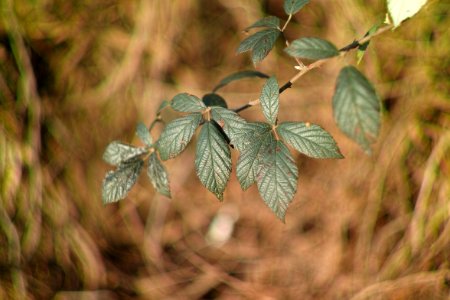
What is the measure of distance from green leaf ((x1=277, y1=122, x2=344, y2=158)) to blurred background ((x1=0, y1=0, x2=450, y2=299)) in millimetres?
857

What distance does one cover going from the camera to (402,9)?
1.85 feet

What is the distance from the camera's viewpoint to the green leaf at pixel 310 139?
583mm

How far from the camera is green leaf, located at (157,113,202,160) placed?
25.2 inches

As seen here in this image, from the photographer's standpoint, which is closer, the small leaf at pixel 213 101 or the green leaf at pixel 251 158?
the green leaf at pixel 251 158

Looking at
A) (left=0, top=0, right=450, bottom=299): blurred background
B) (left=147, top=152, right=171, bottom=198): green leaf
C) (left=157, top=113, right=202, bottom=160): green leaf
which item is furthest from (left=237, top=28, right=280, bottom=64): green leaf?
(left=0, top=0, right=450, bottom=299): blurred background

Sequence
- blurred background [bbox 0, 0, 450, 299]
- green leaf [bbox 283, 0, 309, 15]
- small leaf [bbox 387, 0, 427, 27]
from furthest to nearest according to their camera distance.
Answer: blurred background [bbox 0, 0, 450, 299] < green leaf [bbox 283, 0, 309, 15] < small leaf [bbox 387, 0, 427, 27]

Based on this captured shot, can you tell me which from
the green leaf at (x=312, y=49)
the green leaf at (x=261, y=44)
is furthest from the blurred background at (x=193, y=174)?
the green leaf at (x=312, y=49)

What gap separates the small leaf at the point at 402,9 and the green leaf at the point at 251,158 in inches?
9.0

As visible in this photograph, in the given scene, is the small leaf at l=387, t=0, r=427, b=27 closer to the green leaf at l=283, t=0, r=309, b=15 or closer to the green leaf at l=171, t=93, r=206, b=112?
the green leaf at l=283, t=0, r=309, b=15

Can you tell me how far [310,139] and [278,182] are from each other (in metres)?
0.08

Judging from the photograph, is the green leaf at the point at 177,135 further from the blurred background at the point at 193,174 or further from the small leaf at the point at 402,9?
the blurred background at the point at 193,174

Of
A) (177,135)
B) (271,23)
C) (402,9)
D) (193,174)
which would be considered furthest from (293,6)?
(193,174)

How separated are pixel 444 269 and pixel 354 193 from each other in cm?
40

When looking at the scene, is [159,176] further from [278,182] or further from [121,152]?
[278,182]
